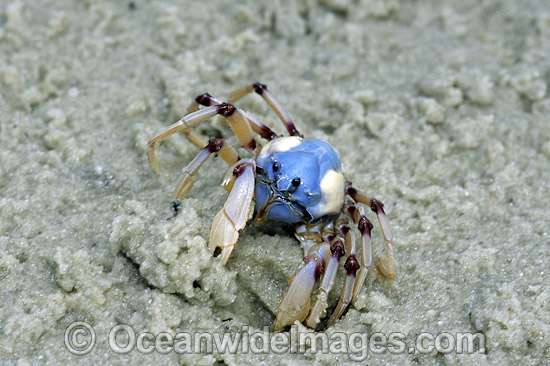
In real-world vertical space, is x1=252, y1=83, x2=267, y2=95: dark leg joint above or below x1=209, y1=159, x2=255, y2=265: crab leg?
above

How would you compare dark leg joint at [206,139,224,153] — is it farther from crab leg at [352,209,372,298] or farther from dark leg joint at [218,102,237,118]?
crab leg at [352,209,372,298]

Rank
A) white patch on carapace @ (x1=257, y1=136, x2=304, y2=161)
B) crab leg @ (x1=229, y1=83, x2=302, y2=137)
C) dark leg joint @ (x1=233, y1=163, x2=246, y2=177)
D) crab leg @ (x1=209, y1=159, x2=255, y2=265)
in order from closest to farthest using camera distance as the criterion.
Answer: crab leg @ (x1=209, y1=159, x2=255, y2=265) → dark leg joint @ (x1=233, y1=163, x2=246, y2=177) → white patch on carapace @ (x1=257, y1=136, x2=304, y2=161) → crab leg @ (x1=229, y1=83, x2=302, y2=137)

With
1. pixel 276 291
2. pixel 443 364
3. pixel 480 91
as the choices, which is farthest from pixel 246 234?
pixel 480 91

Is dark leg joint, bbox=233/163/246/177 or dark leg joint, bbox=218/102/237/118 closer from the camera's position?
dark leg joint, bbox=233/163/246/177
